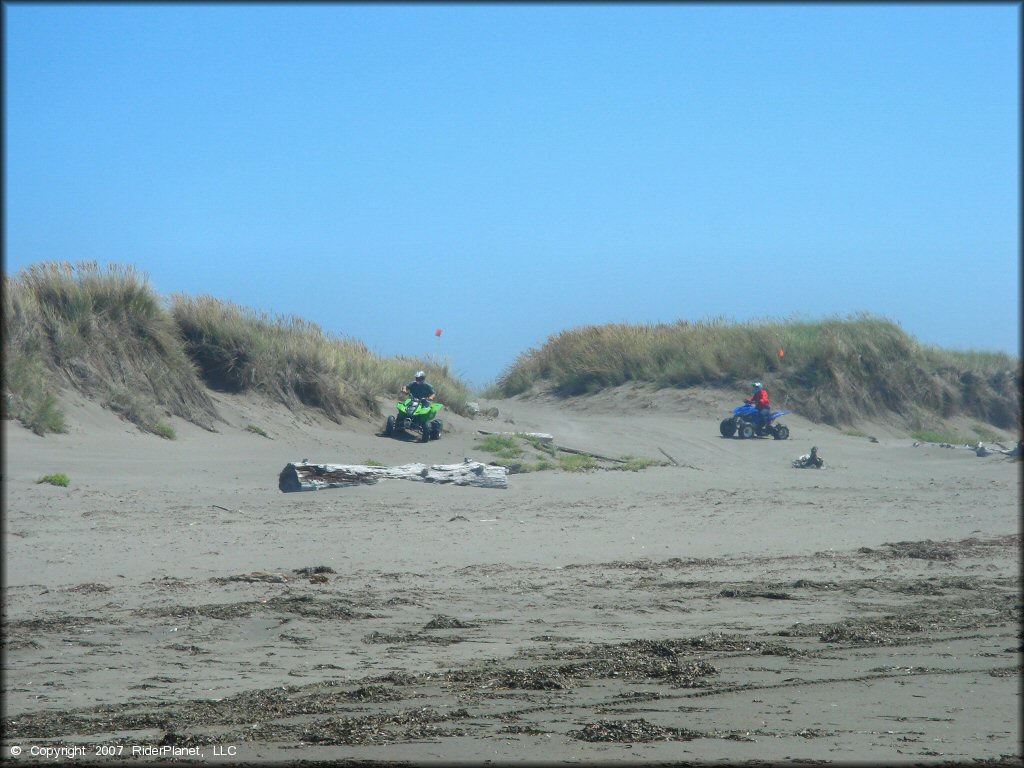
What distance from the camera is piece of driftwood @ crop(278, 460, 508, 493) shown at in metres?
12.6

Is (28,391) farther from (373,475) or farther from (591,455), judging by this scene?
(591,455)

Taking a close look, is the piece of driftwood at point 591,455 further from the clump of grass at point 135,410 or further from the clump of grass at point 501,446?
the clump of grass at point 135,410

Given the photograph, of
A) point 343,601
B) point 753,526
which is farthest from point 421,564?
point 753,526

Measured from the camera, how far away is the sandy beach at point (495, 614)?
5.62m

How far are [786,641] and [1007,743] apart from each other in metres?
2.14

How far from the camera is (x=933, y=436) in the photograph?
1021 inches

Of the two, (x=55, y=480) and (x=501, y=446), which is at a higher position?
(x=501, y=446)

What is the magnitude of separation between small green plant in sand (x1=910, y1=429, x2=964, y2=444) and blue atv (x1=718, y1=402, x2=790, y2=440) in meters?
5.56

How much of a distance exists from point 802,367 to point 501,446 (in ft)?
40.9

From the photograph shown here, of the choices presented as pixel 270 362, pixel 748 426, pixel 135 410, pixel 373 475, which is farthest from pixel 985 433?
pixel 135 410

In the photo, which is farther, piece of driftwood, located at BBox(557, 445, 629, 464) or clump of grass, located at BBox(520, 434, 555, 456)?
clump of grass, located at BBox(520, 434, 555, 456)

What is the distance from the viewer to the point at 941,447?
20.5 metres

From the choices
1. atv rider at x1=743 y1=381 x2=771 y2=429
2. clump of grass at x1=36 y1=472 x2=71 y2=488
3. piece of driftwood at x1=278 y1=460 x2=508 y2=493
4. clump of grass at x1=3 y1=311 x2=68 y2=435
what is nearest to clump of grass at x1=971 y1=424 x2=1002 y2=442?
atv rider at x1=743 y1=381 x2=771 y2=429

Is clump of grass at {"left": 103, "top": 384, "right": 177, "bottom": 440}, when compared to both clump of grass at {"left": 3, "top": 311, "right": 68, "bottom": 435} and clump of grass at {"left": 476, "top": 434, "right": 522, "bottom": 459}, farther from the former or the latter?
clump of grass at {"left": 476, "top": 434, "right": 522, "bottom": 459}
